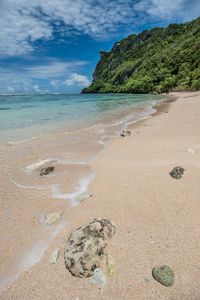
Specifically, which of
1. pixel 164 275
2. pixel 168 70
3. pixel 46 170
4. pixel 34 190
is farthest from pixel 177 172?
pixel 168 70

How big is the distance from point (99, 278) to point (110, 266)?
0.21m

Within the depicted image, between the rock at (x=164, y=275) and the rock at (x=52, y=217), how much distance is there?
193 cm

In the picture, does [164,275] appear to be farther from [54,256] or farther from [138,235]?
[54,256]

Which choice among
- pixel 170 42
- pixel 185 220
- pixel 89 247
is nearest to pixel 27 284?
pixel 89 247

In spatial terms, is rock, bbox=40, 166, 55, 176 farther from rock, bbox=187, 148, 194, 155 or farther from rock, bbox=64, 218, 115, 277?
rock, bbox=187, 148, 194, 155

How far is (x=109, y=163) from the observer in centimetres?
636

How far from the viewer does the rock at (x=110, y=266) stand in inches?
108

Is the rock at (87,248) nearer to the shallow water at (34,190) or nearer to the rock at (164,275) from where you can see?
the shallow water at (34,190)

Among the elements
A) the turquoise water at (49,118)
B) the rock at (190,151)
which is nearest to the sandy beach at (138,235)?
the rock at (190,151)

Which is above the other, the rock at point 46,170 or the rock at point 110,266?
the rock at point 110,266

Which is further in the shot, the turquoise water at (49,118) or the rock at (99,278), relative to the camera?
the turquoise water at (49,118)

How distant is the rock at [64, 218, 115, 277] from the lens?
274 cm

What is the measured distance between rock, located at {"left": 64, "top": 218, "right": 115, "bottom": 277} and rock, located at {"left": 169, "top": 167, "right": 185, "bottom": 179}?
225 cm

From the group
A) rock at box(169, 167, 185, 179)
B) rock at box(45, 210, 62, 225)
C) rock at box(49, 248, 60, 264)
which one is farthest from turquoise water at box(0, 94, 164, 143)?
rock at box(49, 248, 60, 264)
